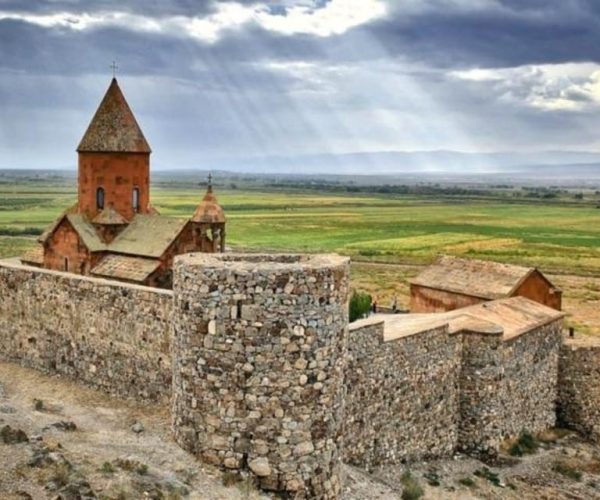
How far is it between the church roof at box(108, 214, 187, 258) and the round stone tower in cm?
1422

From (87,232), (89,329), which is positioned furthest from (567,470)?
(87,232)

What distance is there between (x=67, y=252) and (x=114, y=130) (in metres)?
4.16

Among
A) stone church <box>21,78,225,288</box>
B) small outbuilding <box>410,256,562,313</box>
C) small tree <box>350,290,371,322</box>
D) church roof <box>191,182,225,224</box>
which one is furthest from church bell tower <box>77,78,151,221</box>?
small outbuilding <box>410,256,562,313</box>

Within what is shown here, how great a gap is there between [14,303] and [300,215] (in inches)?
3770

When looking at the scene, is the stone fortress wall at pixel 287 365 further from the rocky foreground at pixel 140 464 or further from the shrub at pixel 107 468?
the shrub at pixel 107 468

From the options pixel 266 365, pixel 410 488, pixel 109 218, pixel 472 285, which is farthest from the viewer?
pixel 109 218

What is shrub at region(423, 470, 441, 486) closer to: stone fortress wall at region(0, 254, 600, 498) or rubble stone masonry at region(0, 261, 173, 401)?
stone fortress wall at region(0, 254, 600, 498)

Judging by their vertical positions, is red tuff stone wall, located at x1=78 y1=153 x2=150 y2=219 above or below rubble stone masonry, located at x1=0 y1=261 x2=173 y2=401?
above

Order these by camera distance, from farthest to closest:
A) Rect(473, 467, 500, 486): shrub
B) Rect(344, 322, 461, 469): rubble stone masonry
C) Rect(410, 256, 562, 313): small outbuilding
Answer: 1. Rect(410, 256, 562, 313): small outbuilding
2. Rect(473, 467, 500, 486): shrub
3. Rect(344, 322, 461, 469): rubble stone masonry

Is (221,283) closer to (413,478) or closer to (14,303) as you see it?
(413,478)

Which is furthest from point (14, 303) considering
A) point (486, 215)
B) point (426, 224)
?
point (486, 215)

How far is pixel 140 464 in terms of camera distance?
28.4 feet

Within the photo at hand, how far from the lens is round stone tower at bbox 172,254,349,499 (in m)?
7.93

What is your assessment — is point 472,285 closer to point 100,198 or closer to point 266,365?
point 100,198
